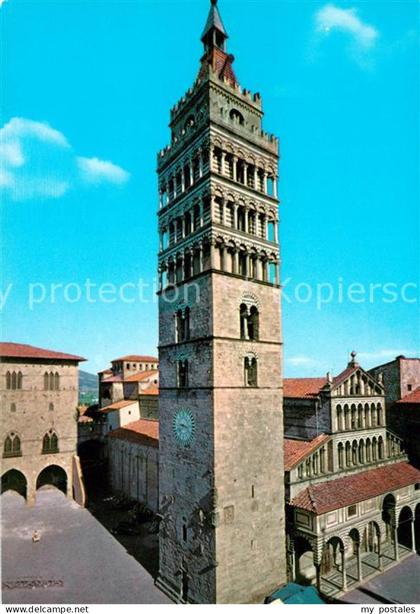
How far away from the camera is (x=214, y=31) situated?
23297 mm

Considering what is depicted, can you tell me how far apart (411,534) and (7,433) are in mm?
35359

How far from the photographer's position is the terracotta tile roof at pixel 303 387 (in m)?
27.6

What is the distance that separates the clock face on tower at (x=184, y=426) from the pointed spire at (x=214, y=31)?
2120cm

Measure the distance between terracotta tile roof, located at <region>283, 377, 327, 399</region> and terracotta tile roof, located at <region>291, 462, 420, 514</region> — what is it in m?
5.71

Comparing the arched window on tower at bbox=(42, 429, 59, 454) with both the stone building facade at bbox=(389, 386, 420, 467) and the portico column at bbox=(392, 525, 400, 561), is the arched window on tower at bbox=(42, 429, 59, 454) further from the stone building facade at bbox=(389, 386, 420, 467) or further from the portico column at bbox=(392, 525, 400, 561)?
the stone building facade at bbox=(389, 386, 420, 467)

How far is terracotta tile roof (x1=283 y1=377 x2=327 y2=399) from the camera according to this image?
27609mm

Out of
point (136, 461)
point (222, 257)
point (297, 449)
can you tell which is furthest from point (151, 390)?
point (222, 257)

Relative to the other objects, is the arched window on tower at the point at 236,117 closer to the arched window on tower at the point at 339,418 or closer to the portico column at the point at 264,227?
the portico column at the point at 264,227

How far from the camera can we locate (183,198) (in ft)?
74.2

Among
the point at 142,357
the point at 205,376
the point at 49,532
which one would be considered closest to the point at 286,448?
the point at 205,376

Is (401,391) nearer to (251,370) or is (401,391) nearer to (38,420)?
(251,370)

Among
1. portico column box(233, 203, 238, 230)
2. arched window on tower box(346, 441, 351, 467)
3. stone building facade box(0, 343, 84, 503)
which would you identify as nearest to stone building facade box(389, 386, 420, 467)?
arched window on tower box(346, 441, 351, 467)

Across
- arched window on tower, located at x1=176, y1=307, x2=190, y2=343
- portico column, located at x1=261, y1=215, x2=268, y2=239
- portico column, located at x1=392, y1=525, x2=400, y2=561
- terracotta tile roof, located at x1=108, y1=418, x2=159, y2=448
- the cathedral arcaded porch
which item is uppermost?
portico column, located at x1=261, y1=215, x2=268, y2=239

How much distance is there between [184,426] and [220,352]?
4.71 m
